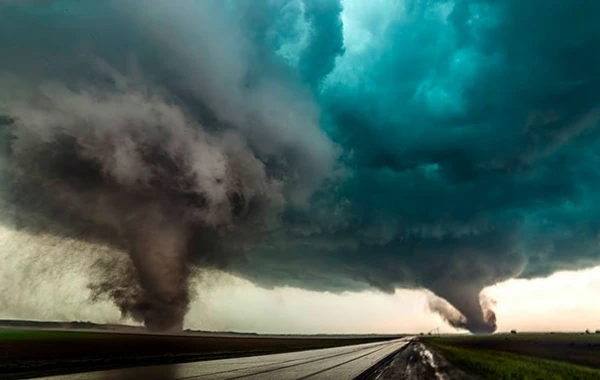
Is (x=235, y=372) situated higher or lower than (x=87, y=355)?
lower

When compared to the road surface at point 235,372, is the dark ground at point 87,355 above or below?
above

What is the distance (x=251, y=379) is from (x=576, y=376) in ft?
91.0

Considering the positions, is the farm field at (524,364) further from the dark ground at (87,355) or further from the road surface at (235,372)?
the dark ground at (87,355)

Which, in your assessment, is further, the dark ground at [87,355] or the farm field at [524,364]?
the dark ground at [87,355]

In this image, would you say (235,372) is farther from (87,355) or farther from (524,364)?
(87,355)

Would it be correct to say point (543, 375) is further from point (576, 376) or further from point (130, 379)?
point (130, 379)

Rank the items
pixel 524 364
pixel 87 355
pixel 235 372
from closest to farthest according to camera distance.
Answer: pixel 235 372, pixel 524 364, pixel 87 355

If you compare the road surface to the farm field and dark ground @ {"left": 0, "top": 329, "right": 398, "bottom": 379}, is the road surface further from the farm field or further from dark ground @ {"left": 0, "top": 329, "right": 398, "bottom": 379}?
Answer: the farm field

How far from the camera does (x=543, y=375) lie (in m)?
34.6

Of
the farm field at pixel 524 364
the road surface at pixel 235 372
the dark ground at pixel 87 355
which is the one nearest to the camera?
the road surface at pixel 235 372

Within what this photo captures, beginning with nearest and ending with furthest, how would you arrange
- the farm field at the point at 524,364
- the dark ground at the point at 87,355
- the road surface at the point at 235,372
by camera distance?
the road surface at the point at 235,372 < the farm field at the point at 524,364 < the dark ground at the point at 87,355

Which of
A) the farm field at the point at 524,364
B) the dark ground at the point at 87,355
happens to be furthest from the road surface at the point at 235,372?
the farm field at the point at 524,364

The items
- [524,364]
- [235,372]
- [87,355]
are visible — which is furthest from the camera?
[87,355]

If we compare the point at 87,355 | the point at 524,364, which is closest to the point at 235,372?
the point at 524,364
